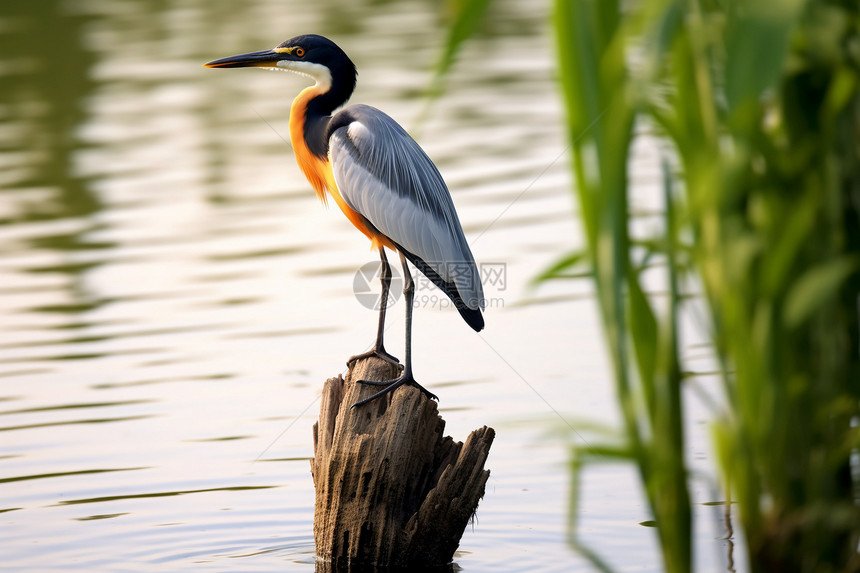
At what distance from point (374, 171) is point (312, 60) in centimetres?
78

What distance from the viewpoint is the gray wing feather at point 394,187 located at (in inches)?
235

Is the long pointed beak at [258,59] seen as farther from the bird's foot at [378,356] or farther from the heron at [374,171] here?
the bird's foot at [378,356]

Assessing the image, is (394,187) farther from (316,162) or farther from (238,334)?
(238,334)

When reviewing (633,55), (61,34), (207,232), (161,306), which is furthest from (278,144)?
(61,34)

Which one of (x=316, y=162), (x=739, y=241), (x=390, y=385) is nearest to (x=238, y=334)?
(x=316, y=162)

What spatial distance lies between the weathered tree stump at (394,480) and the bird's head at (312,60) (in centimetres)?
202

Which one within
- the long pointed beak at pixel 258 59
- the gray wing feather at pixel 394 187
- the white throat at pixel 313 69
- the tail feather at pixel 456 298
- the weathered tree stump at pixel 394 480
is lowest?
the weathered tree stump at pixel 394 480

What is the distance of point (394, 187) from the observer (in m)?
6.16

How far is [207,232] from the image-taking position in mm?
12297

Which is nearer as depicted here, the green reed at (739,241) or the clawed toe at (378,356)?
the green reed at (739,241)

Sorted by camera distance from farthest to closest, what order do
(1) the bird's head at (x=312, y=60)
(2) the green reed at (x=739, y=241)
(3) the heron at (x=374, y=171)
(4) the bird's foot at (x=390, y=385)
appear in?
(1) the bird's head at (x=312, y=60), (3) the heron at (x=374, y=171), (4) the bird's foot at (x=390, y=385), (2) the green reed at (x=739, y=241)

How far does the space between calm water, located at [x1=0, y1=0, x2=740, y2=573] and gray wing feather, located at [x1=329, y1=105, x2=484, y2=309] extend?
1.06 m

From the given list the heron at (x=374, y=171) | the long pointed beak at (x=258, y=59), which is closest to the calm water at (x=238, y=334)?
the heron at (x=374, y=171)

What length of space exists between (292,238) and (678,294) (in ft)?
32.5
